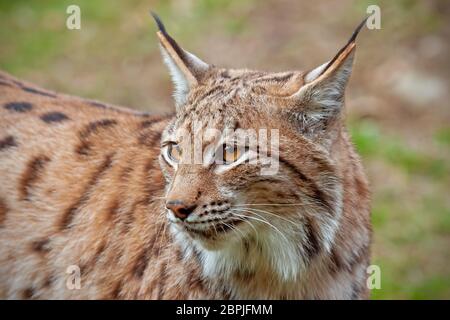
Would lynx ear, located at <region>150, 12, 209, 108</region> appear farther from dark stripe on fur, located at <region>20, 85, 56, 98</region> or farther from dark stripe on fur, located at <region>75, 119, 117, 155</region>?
dark stripe on fur, located at <region>20, 85, 56, 98</region>

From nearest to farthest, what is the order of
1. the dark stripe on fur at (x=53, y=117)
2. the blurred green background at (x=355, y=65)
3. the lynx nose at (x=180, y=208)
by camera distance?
the lynx nose at (x=180, y=208), the dark stripe on fur at (x=53, y=117), the blurred green background at (x=355, y=65)

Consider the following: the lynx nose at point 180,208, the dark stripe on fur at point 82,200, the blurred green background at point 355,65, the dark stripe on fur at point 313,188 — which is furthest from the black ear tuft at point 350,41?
the blurred green background at point 355,65

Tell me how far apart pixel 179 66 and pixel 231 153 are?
0.76m

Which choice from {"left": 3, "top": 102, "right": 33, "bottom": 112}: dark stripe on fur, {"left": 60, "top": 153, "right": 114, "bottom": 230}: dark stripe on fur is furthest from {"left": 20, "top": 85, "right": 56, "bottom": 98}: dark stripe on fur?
{"left": 60, "top": 153, "right": 114, "bottom": 230}: dark stripe on fur

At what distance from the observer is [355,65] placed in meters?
9.88

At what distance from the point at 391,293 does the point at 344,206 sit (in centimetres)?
281

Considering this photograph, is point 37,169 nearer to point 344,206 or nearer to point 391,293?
point 344,206

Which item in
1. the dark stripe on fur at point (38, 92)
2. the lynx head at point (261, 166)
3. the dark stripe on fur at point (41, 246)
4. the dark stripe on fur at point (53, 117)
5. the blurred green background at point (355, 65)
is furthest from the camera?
the blurred green background at point (355, 65)

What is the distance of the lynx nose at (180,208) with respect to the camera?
425 centimetres

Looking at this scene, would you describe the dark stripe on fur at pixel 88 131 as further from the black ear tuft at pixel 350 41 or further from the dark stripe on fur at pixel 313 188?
the black ear tuft at pixel 350 41

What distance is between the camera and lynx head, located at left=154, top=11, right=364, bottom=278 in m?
4.36

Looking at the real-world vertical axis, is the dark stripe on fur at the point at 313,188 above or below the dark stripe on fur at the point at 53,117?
below

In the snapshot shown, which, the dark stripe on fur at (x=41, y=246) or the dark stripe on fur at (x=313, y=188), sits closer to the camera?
the dark stripe on fur at (x=313, y=188)

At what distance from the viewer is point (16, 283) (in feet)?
18.2
